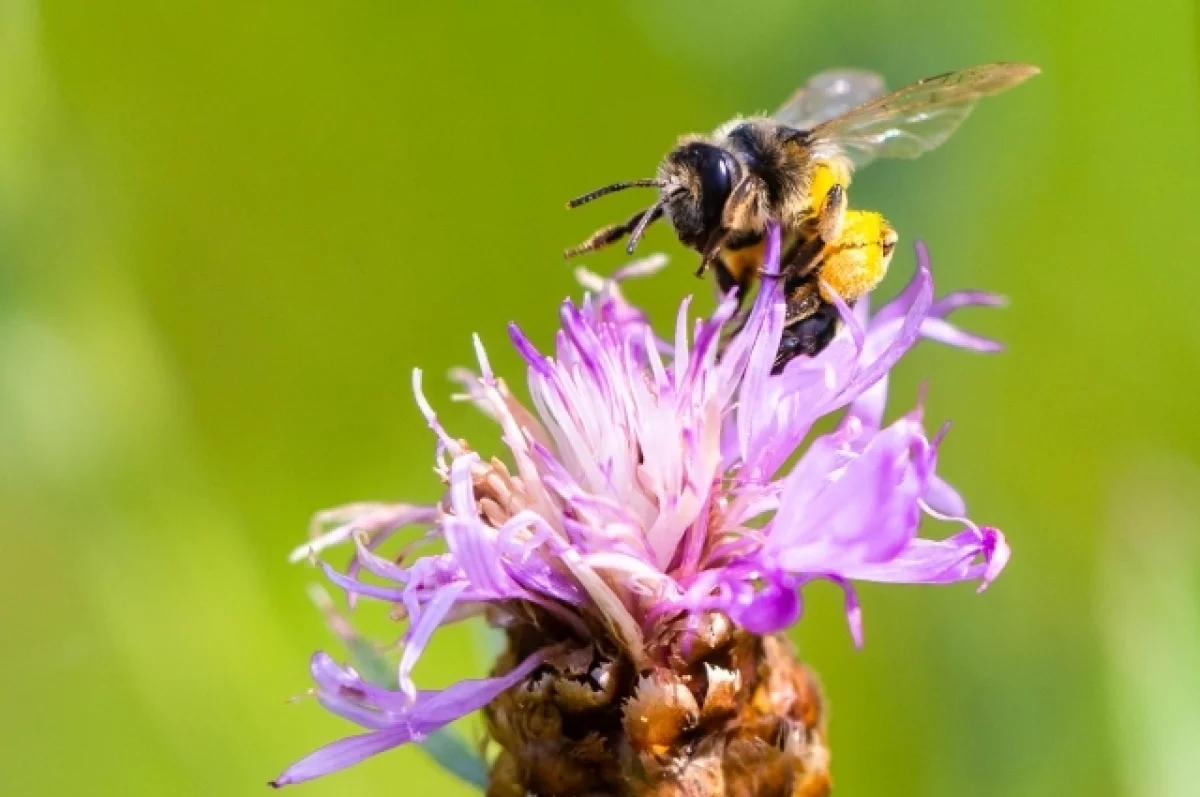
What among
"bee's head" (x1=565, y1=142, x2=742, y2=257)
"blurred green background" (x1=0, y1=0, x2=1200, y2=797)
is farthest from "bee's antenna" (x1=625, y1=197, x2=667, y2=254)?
"blurred green background" (x1=0, y1=0, x2=1200, y2=797)

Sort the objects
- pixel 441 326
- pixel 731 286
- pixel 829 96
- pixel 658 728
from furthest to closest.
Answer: pixel 441 326 → pixel 829 96 → pixel 731 286 → pixel 658 728

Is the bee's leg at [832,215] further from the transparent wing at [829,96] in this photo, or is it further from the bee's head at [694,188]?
the transparent wing at [829,96]

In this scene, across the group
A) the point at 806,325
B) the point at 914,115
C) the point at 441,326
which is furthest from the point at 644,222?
the point at 441,326

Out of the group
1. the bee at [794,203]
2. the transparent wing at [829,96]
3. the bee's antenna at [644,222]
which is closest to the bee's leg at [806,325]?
the bee at [794,203]

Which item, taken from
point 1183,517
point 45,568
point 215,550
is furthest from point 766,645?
point 45,568

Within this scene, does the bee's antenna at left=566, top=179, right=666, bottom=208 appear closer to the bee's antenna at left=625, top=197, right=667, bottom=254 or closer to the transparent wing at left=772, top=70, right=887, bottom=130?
the bee's antenna at left=625, top=197, right=667, bottom=254

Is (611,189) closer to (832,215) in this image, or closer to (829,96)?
(832,215)
